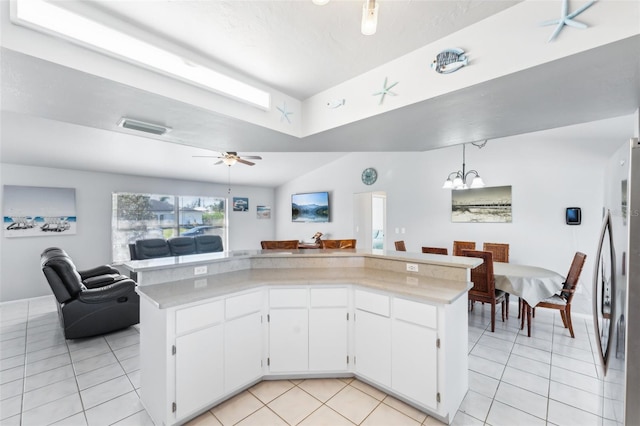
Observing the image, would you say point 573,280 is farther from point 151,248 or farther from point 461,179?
point 151,248

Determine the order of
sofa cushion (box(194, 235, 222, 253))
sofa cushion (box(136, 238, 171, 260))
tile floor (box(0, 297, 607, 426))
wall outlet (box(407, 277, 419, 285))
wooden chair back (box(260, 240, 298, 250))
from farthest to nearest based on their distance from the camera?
sofa cushion (box(194, 235, 222, 253)) < sofa cushion (box(136, 238, 171, 260)) < wooden chair back (box(260, 240, 298, 250)) < wall outlet (box(407, 277, 419, 285)) < tile floor (box(0, 297, 607, 426))

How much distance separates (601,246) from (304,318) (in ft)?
6.49

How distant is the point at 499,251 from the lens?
4254 millimetres

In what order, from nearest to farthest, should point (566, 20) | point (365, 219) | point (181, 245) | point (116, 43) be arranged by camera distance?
point (566, 20) → point (116, 43) → point (181, 245) → point (365, 219)

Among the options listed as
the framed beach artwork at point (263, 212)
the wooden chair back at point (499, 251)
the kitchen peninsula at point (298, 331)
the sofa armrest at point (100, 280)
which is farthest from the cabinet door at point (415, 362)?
the framed beach artwork at point (263, 212)

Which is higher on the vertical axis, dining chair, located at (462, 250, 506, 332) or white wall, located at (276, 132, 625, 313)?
white wall, located at (276, 132, 625, 313)

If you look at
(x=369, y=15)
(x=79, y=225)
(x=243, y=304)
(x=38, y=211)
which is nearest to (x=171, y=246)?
(x=79, y=225)

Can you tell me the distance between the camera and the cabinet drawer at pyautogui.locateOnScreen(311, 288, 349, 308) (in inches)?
90.0

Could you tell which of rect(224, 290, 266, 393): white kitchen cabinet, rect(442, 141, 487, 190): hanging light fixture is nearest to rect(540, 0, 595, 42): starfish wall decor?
rect(224, 290, 266, 393): white kitchen cabinet

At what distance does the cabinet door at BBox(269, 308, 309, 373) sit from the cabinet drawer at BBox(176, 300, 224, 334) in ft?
1.52

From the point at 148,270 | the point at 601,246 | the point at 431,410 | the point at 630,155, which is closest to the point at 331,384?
the point at 431,410

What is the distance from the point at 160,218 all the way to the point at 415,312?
250 inches

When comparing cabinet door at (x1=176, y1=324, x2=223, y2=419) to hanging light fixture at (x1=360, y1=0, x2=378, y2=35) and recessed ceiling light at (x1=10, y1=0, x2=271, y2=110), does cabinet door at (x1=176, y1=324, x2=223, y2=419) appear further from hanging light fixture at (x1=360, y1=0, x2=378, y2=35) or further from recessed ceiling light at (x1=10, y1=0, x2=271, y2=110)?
hanging light fixture at (x1=360, y1=0, x2=378, y2=35)

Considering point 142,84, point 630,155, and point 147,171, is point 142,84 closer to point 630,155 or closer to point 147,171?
point 630,155
